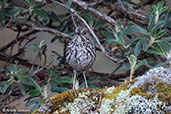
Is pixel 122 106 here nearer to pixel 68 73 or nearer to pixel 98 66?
pixel 68 73

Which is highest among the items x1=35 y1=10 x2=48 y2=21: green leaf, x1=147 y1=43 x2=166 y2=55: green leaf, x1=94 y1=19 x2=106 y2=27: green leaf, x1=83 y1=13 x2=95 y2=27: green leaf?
x1=35 y1=10 x2=48 y2=21: green leaf

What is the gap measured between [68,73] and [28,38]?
0.68 meters

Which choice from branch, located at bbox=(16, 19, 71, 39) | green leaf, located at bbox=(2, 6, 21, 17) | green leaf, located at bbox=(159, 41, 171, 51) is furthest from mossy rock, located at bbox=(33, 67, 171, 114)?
green leaf, located at bbox=(2, 6, 21, 17)

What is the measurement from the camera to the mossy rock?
1.28 metres

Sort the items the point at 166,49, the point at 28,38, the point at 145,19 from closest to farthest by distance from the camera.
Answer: the point at 166,49 → the point at 145,19 → the point at 28,38

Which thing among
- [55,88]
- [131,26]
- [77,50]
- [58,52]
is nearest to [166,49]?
[131,26]

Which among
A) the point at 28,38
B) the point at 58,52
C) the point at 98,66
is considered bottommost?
the point at 98,66

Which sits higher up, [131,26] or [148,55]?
[131,26]

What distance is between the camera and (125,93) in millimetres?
1354

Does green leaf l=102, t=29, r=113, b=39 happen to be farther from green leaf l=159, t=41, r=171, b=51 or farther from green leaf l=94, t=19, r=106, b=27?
green leaf l=159, t=41, r=171, b=51

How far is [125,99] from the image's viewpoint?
134 centimetres

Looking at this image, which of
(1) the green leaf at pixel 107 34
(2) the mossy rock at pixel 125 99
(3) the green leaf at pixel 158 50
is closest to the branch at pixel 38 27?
(1) the green leaf at pixel 107 34

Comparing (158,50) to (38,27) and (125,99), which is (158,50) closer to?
(125,99)

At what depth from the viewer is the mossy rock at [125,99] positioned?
1.28 m
